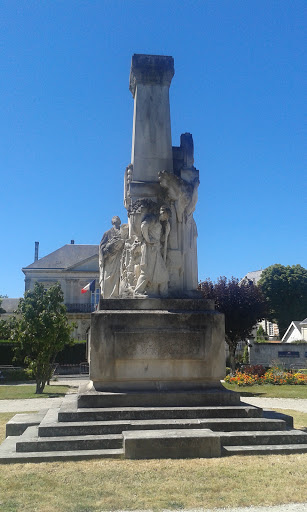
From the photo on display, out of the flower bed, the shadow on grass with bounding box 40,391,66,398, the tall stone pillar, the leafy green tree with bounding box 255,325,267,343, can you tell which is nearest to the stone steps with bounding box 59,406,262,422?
the tall stone pillar

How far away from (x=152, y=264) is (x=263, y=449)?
134 inches

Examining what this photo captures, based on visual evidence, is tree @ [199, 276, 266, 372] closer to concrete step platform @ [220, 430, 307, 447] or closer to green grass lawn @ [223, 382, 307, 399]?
green grass lawn @ [223, 382, 307, 399]

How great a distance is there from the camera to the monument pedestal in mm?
7566

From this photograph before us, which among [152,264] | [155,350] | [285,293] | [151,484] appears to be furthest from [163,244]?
[285,293]

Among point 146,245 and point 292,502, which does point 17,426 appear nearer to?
point 146,245

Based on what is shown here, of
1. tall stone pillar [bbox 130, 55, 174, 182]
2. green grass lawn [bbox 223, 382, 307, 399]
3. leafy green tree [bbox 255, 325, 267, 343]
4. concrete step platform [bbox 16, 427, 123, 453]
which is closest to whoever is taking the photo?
concrete step platform [bbox 16, 427, 123, 453]

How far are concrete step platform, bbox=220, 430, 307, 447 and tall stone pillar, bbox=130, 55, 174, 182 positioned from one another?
490 centimetres

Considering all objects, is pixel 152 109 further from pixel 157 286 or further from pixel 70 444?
pixel 70 444

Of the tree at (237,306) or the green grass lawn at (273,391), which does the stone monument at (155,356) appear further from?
the tree at (237,306)

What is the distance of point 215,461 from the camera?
597 centimetres

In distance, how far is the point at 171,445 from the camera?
6.07 meters

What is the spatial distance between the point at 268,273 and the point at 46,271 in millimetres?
24632

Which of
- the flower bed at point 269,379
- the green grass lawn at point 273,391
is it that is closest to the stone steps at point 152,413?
the green grass lawn at point 273,391

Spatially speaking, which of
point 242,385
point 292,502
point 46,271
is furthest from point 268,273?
point 292,502
